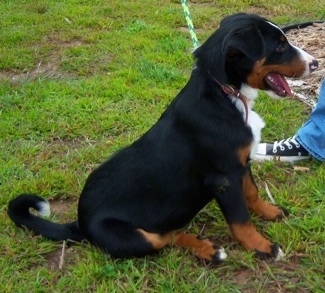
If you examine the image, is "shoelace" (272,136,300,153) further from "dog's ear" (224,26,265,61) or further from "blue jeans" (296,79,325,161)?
"dog's ear" (224,26,265,61)

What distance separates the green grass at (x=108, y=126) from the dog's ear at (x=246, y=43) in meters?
1.01

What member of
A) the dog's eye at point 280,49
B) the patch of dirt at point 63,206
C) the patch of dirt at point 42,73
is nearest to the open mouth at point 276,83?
the dog's eye at point 280,49

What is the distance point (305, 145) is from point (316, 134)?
114 mm

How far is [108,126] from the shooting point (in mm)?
4293

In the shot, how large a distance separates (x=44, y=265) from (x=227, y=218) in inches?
40.4

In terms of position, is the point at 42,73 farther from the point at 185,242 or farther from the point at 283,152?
the point at 185,242

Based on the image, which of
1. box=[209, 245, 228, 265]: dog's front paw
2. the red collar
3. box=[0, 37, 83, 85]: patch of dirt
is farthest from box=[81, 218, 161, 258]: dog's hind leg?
box=[0, 37, 83, 85]: patch of dirt

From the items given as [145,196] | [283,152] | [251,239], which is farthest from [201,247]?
[283,152]

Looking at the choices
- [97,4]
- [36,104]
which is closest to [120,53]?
[36,104]

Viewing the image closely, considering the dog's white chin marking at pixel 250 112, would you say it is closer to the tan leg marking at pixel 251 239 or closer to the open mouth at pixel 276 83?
the open mouth at pixel 276 83

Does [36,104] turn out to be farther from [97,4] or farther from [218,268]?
[97,4]

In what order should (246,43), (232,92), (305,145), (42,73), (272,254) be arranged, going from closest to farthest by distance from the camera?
(246,43) → (232,92) → (272,254) → (305,145) → (42,73)

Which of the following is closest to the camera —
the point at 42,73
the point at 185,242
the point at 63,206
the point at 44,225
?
the point at 185,242

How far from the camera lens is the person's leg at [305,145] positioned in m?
3.66
